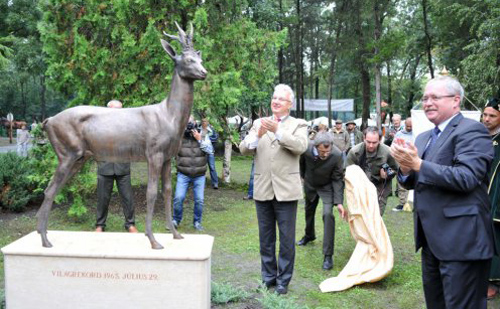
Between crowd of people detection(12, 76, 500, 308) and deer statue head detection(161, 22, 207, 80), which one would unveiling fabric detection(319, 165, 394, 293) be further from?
deer statue head detection(161, 22, 207, 80)

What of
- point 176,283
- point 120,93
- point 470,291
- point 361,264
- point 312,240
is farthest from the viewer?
point 120,93

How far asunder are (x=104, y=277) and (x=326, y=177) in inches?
137

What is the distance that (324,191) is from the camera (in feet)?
20.4

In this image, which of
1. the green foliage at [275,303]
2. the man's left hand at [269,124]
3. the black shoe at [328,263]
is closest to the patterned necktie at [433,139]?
the man's left hand at [269,124]

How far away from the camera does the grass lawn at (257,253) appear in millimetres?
4863

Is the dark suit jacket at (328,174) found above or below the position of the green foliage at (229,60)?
below

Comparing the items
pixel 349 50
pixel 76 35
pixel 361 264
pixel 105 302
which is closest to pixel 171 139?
pixel 105 302

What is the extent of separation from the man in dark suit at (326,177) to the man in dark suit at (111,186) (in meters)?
2.68

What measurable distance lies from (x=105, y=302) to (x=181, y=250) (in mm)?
713

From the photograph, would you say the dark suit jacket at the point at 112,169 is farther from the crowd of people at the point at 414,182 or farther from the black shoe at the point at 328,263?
the black shoe at the point at 328,263

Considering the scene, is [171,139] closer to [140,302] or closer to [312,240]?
[140,302]

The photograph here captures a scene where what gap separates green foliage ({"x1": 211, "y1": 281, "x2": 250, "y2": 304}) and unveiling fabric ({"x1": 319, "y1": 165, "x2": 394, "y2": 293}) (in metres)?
1.09

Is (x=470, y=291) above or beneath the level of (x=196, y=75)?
beneath

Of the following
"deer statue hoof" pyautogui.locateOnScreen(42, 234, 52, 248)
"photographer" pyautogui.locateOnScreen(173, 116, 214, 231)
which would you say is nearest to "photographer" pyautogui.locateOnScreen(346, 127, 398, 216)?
"photographer" pyautogui.locateOnScreen(173, 116, 214, 231)
